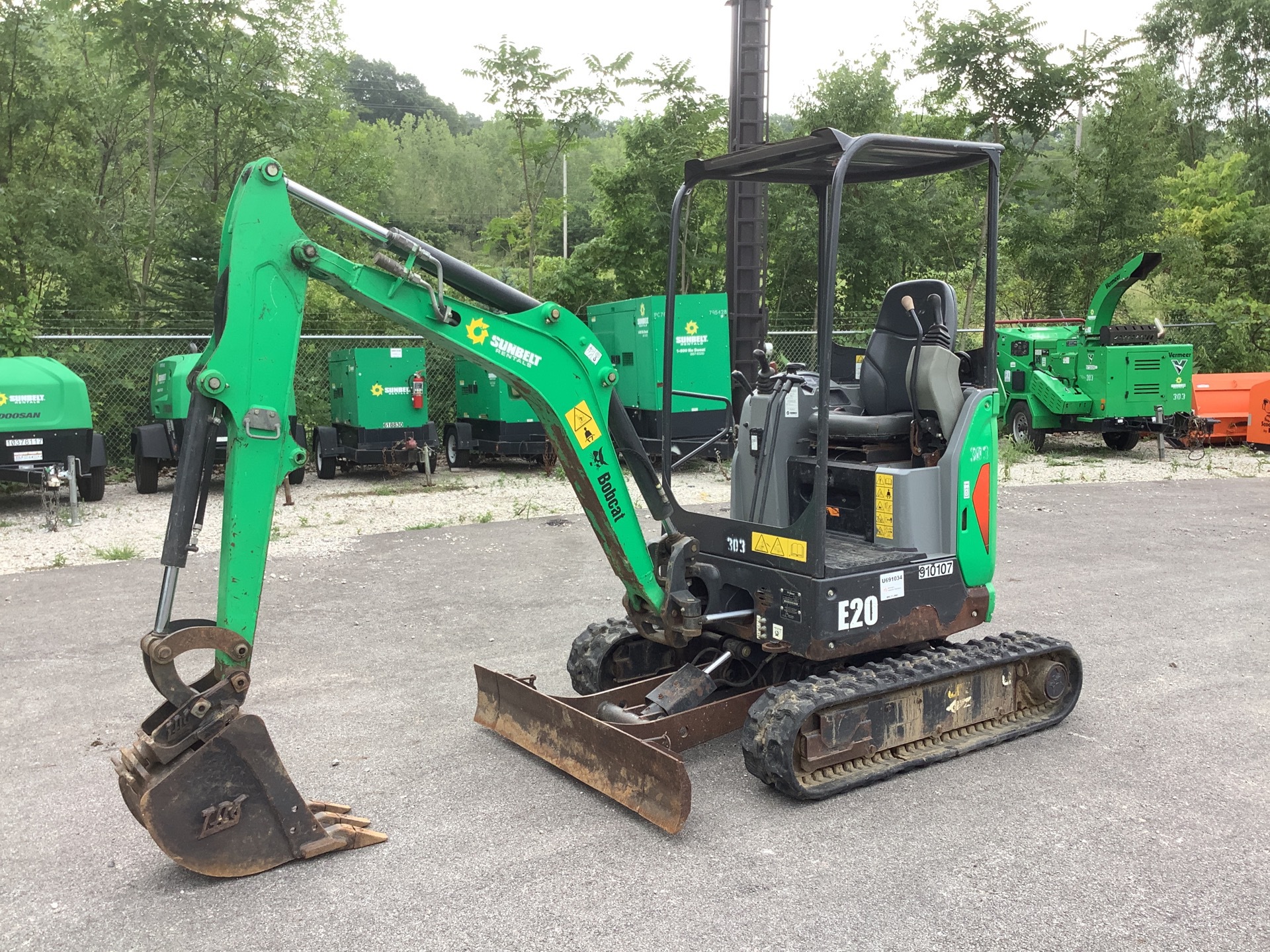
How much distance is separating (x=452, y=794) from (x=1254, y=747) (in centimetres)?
382

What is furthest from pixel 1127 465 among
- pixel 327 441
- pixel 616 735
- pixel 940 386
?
pixel 616 735

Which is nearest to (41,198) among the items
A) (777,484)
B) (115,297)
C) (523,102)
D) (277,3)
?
(115,297)

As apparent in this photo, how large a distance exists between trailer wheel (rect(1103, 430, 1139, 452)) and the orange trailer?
112cm

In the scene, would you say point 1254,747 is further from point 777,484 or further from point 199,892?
point 199,892

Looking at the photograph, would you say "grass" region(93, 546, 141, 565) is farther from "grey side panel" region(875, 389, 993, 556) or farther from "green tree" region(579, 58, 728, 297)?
"green tree" region(579, 58, 728, 297)

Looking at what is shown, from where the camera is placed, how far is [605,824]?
14.8 ft

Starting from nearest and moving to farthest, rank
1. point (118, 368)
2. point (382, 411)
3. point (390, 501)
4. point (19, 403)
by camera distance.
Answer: point (19, 403)
point (390, 501)
point (382, 411)
point (118, 368)

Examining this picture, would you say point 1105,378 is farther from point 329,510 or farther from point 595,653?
point 595,653

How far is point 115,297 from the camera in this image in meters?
17.5

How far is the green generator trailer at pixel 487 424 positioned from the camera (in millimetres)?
15578

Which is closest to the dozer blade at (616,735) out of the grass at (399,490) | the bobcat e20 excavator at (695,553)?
the bobcat e20 excavator at (695,553)

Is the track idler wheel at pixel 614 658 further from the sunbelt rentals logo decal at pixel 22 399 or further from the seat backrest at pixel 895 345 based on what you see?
the sunbelt rentals logo decal at pixel 22 399

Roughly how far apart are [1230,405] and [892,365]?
48.4ft

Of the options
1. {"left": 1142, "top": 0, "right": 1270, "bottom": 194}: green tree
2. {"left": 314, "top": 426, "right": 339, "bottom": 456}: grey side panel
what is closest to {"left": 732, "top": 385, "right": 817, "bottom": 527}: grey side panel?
{"left": 314, "top": 426, "right": 339, "bottom": 456}: grey side panel
